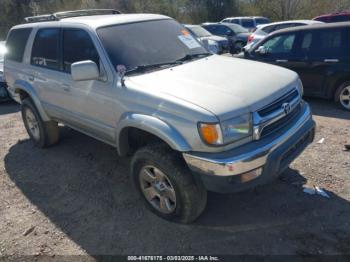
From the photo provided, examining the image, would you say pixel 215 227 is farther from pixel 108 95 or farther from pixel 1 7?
pixel 1 7

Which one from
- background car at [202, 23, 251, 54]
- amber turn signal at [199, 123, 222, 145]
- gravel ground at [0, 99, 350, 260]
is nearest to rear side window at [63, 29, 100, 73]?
gravel ground at [0, 99, 350, 260]

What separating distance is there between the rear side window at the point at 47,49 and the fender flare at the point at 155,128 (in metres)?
1.62

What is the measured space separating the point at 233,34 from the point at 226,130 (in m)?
15.4

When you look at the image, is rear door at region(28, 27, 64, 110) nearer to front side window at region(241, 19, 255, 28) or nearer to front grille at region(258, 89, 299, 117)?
front grille at region(258, 89, 299, 117)

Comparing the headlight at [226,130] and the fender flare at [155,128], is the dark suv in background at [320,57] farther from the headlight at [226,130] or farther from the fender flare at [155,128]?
the fender flare at [155,128]

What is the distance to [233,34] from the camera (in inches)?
679

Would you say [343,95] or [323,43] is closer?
[343,95]

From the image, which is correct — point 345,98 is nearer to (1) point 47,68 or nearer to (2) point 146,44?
(2) point 146,44

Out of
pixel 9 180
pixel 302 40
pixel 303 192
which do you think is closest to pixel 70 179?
pixel 9 180

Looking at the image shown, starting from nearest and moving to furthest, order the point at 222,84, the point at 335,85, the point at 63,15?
1. the point at 222,84
2. the point at 63,15
3. the point at 335,85

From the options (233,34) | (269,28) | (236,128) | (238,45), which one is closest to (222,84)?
(236,128)

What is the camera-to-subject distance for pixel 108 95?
3.66 m

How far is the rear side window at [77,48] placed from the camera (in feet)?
12.8

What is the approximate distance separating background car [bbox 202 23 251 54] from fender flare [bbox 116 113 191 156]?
45.0ft
